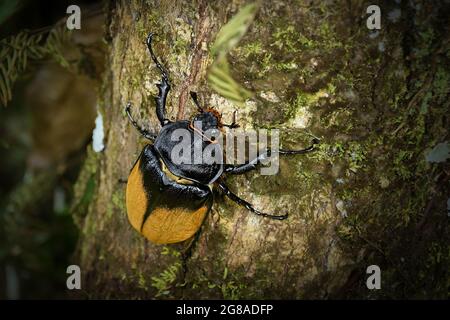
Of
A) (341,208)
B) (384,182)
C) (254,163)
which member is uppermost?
(254,163)

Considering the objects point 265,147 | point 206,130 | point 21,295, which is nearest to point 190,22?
point 206,130

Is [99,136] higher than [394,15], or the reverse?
[394,15]

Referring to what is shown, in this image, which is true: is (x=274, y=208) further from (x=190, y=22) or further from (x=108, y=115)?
(x=108, y=115)

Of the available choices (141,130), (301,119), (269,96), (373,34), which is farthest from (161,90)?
(373,34)

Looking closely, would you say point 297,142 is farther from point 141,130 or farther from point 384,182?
point 141,130

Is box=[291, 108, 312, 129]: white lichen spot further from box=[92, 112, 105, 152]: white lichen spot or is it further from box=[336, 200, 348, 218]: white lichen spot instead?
box=[92, 112, 105, 152]: white lichen spot

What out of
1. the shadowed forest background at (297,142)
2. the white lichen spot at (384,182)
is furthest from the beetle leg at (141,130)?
the white lichen spot at (384,182)
